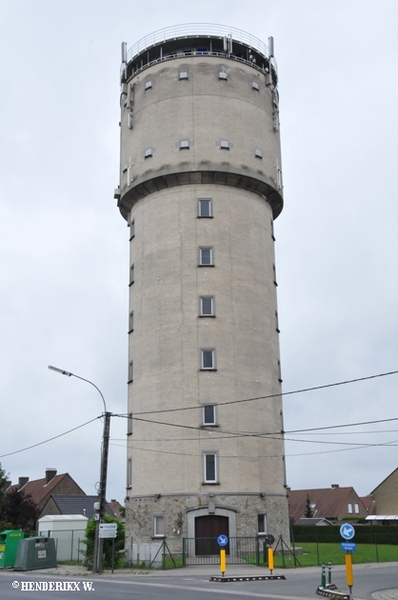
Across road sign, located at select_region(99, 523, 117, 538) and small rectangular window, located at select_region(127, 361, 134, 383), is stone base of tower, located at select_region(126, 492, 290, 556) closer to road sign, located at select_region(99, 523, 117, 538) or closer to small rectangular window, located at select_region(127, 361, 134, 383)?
road sign, located at select_region(99, 523, 117, 538)

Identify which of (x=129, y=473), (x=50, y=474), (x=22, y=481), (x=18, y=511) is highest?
(x=50, y=474)

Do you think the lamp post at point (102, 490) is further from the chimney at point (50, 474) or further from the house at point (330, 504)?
the house at point (330, 504)

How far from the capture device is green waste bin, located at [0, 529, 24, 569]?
35.8 meters

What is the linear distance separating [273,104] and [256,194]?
24.5ft

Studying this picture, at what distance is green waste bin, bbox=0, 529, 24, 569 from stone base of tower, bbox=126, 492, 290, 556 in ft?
21.3

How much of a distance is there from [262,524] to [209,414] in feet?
21.5

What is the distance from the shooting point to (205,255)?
40.9 m

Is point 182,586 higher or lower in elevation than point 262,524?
lower

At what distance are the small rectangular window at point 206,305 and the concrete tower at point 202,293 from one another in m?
0.06

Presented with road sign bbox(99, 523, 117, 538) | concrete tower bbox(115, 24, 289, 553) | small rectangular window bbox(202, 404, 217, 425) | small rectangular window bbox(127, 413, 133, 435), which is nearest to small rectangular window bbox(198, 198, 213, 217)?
concrete tower bbox(115, 24, 289, 553)

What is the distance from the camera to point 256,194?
43.9m

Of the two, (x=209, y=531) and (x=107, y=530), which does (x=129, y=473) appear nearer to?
(x=209, y=531)

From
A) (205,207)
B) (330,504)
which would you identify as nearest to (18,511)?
(205,207)

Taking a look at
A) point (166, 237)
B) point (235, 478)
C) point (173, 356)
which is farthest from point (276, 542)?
point (166, 237)
